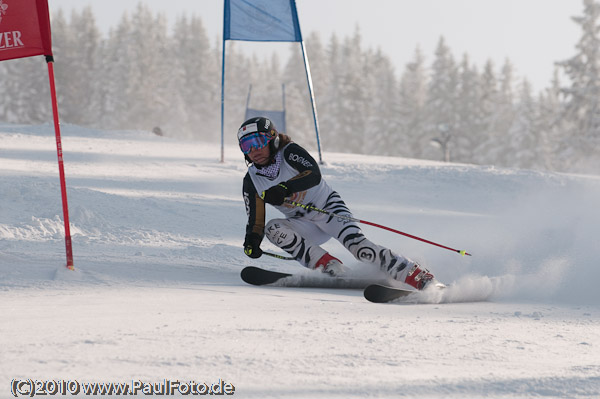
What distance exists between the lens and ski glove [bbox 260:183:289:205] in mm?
4418

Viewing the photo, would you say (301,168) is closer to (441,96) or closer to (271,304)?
(271,304)

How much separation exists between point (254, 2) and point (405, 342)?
9.27 m

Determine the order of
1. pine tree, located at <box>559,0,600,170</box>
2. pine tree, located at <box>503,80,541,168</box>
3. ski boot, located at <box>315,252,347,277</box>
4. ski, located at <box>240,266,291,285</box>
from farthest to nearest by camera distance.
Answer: pine tree, located at <box>503,80,541,168</box> → pine tree, located at <box>559,0,600,170</box> → ski boot, located at <box>315,252,347,277</box> → ski, located at <box>240,266,291,285</box>

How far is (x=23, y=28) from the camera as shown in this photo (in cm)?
428

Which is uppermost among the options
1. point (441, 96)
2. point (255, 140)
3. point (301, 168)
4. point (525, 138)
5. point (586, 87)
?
point (255, 140)

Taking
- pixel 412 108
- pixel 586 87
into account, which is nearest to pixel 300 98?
pixel 412 108

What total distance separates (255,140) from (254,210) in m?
0.50

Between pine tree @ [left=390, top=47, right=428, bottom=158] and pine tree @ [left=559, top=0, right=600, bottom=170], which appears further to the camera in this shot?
pine tree @ [left=390, top=47, right=428, bottom=158]

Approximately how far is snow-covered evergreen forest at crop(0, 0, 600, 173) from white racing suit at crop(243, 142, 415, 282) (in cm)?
3504

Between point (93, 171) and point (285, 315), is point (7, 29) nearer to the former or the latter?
point (285, 315)

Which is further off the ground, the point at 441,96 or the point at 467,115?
the point at 441,96

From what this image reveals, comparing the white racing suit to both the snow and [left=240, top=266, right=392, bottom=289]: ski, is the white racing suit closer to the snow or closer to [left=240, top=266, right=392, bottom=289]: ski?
[left=240, top=266, right=392, bottom=289]: ski

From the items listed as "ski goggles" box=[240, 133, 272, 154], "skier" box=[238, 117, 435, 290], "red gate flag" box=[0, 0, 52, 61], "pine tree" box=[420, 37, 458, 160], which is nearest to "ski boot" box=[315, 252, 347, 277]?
"skier" box=[238, 117, 435, 290]

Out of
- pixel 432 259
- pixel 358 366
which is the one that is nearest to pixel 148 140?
pixel 432 259
